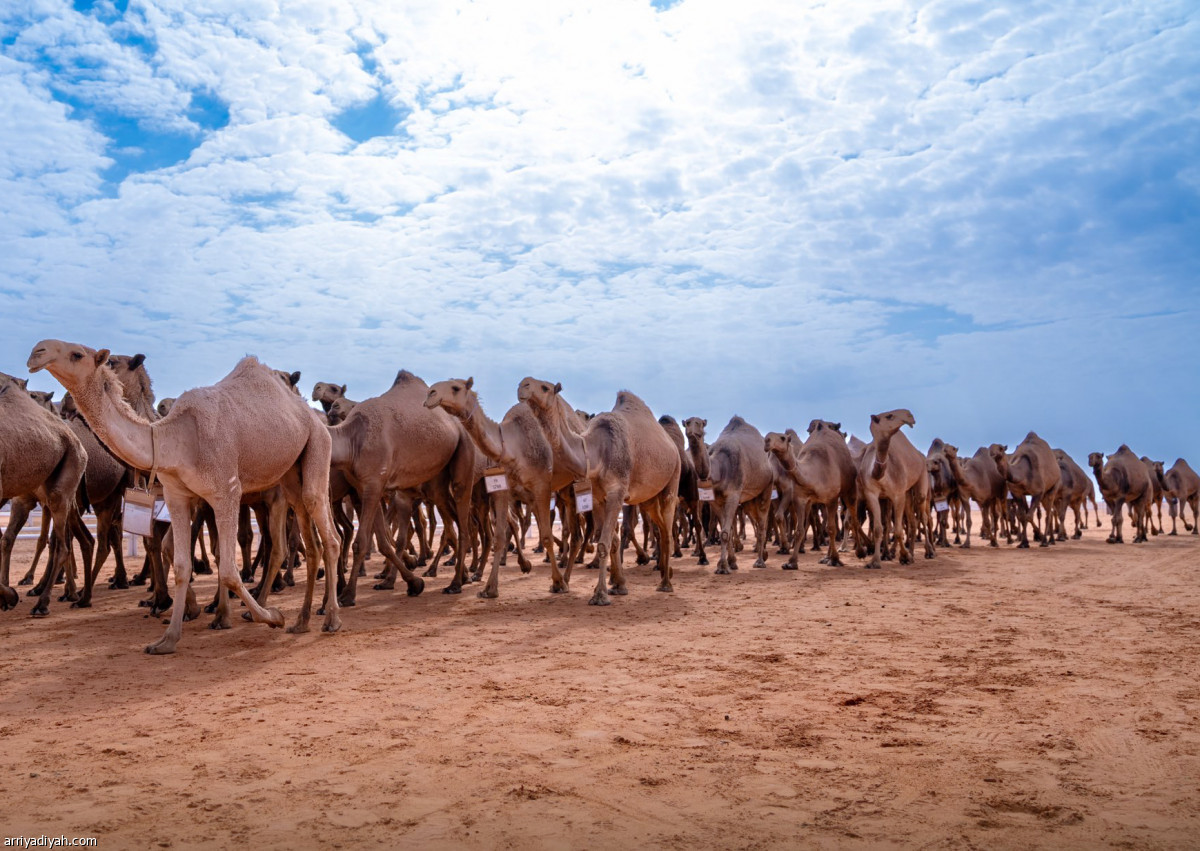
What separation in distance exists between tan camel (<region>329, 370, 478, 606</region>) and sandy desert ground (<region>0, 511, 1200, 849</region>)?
2.14 metres

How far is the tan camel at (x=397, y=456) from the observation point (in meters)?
11.9

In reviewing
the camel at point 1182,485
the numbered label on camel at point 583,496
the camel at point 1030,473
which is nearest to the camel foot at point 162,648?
the numbered label on camel at point 583,496

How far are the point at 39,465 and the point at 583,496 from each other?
22.6 ft

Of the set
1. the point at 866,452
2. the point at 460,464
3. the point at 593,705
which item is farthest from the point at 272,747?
the point at 866,452

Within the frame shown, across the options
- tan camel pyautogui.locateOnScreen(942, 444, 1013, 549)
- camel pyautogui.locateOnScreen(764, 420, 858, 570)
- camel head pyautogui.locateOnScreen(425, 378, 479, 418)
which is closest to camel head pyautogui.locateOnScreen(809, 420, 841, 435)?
camel pyautogui.locateOnScreen(764, 420, 858, 570)

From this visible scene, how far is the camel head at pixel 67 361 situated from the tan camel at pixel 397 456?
4.50 meters

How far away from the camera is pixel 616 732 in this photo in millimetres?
5414

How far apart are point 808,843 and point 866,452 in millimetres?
15594

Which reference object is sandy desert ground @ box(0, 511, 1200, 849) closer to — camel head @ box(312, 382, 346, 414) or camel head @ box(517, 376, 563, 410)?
camel head @ box(517, 376, 563, 410)

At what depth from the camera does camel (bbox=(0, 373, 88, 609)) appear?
10.7 metres

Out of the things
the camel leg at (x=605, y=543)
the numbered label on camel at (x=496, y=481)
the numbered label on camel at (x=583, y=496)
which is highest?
the numbered label on camel at (x=496, y=481)

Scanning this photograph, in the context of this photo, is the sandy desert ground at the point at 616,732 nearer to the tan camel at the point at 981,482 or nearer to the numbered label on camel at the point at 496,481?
the numbered label on camel at the point at 496,481

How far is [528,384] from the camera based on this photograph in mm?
11977

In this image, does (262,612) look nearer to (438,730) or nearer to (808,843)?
(438,730)
